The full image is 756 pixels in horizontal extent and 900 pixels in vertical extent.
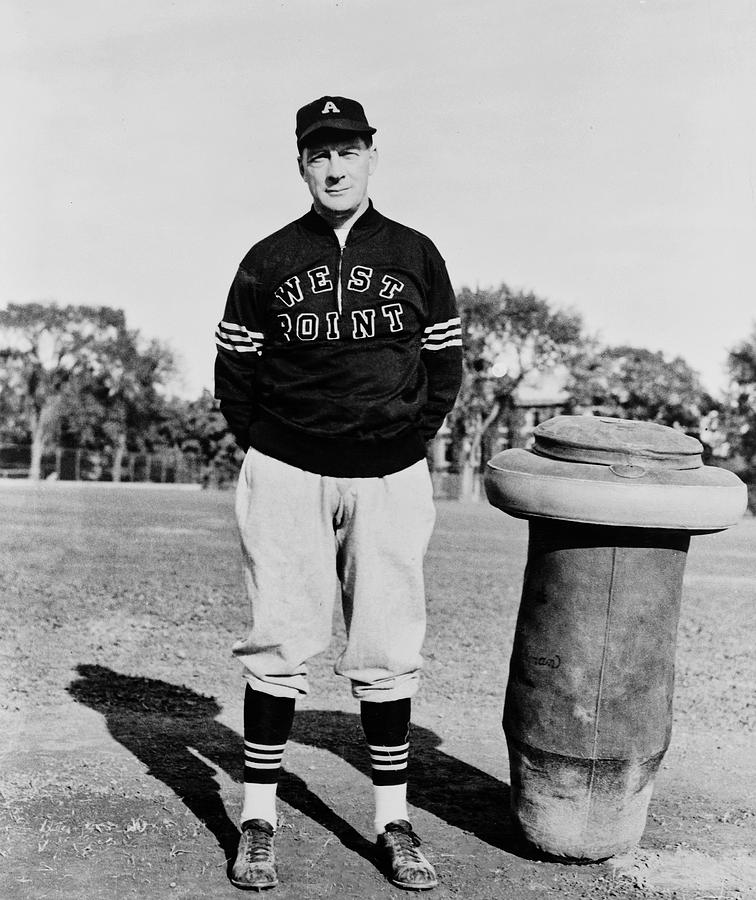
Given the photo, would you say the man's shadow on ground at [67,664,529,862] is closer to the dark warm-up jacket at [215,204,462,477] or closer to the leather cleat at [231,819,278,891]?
the leather cleat at [231,819,278,891]

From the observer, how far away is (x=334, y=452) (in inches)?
132

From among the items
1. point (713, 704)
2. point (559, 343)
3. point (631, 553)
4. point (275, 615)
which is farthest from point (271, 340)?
point (559, 343)

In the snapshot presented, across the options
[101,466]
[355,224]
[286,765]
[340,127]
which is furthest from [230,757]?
[101,466]

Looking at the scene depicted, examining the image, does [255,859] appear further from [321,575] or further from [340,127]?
[340,127]

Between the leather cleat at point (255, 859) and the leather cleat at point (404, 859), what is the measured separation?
1.20 ft

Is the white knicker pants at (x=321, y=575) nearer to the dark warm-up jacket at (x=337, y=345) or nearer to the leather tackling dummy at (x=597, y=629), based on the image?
the dark warm-up jacket at (x=337, y=345)

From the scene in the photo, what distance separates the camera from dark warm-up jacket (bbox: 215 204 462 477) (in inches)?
132

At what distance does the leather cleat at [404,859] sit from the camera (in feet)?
10.3

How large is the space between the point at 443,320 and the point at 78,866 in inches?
85.1

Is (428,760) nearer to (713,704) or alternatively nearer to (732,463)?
(713,704)

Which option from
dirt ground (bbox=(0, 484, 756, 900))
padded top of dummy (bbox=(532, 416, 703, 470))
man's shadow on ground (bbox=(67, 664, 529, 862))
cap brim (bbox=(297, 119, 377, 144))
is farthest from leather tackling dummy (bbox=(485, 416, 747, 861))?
cap brim (bbox=(297, 119, 377, 144))

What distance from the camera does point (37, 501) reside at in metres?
27.3

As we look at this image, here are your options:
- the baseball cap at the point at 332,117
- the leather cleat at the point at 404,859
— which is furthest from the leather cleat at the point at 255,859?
the baseball cap at the point at 332,117

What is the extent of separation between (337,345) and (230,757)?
2.21 metres
